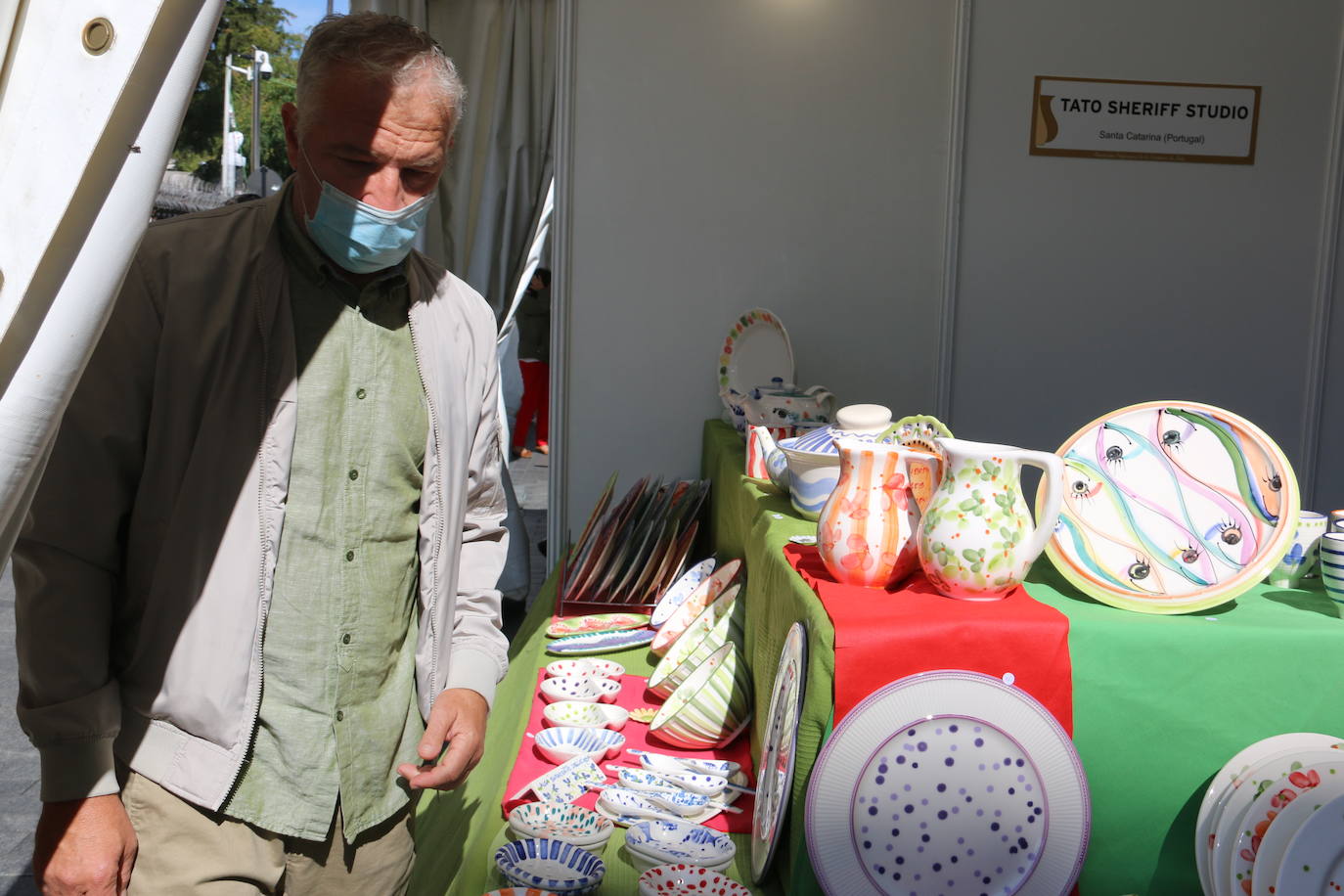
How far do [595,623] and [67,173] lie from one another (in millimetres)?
2552

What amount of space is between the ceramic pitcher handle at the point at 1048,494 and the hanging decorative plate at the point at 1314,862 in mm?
456

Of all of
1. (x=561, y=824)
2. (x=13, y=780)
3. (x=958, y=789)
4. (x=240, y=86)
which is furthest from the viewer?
(x=240, y=86)

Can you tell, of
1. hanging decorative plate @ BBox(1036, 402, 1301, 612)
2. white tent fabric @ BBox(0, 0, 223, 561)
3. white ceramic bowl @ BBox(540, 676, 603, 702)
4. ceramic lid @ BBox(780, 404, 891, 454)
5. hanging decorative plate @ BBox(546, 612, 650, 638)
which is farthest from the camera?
hanging decorative plate @ BBox(546, 612, 650, 638)

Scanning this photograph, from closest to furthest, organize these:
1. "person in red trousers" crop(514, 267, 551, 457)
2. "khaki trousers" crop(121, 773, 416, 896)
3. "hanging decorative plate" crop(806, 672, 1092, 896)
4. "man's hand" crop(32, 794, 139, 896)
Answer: "man's hand" crop(32, 794, 139, 896), "khaki trousers" crop(121, 773, 416, 896), "hanging decorative plate" crop(806, 672, 1092, 896), "person in red trousers" crop(514, 267, 551, 457)

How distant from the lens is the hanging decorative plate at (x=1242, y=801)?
4.41ft

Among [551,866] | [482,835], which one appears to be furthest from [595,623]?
[551,866]

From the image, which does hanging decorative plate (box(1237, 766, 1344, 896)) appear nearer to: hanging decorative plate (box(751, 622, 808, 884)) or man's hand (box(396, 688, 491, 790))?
hanging decorative plate (box(751, 622, 808, 884))

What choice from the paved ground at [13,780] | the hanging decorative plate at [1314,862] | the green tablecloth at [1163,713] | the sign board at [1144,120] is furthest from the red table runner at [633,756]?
the sign board at [1144,120]

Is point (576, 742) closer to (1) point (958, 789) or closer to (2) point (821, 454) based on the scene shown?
(2) point (821, 454)

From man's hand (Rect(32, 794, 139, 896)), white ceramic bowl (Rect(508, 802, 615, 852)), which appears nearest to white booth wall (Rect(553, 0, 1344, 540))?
white ceramic bowl (Rect(508, 802, 615, 852))

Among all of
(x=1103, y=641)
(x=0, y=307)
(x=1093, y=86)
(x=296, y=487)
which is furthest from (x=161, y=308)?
(x=1093, y=86)

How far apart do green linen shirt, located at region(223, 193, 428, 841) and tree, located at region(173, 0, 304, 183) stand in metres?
A: 18.5

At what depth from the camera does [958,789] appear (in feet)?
4.62

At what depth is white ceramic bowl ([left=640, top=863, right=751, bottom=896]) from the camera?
154 cm
